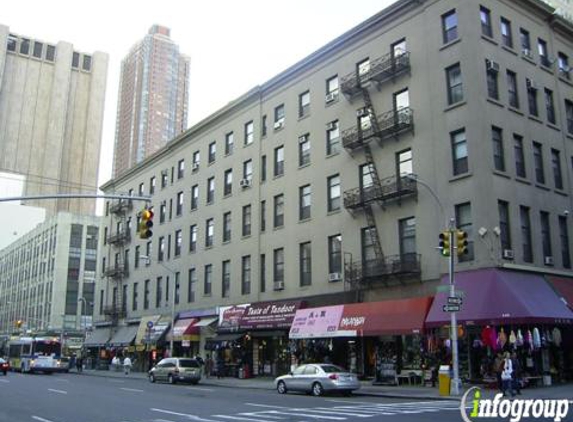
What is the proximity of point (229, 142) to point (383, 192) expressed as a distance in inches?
743

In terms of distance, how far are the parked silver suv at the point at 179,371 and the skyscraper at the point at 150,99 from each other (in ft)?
452

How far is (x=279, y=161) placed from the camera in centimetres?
4244

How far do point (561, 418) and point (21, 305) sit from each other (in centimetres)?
11143

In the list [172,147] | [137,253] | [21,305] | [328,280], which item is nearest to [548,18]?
[328,280]

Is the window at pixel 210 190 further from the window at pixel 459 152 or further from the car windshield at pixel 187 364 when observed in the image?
the window at pixel 459 152

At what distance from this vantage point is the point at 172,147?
56.1m

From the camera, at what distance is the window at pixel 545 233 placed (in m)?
30.8

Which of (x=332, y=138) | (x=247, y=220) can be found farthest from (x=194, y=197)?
(x=332, y=138)

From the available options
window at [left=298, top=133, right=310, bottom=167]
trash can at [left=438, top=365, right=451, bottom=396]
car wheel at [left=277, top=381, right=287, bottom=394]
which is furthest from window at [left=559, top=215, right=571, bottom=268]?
car wheel at [left=277, top=381, right=287, bottom=394]

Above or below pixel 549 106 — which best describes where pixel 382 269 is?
below

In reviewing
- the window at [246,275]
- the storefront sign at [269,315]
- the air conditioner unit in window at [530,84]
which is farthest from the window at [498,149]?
the window at [246,275]

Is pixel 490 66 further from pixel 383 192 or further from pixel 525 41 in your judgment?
pixel 383 192

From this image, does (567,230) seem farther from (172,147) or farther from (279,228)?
(172,147)

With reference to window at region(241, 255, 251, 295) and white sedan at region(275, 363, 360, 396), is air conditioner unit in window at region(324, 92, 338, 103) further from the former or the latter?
white sedan at region(275, 363, 360, 396)
